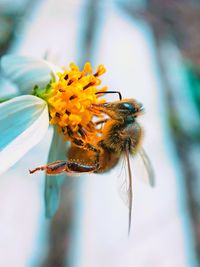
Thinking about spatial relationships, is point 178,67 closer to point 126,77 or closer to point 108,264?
point 126,77

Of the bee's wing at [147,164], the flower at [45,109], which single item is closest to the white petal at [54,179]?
the flower at [45,109]

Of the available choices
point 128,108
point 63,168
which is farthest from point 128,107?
point 63,168

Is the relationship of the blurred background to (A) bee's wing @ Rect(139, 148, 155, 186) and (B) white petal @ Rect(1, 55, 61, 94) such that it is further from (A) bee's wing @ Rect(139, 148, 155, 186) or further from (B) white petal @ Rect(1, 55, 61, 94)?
(B) white petal @ Rect(1, 55, 61, 94)

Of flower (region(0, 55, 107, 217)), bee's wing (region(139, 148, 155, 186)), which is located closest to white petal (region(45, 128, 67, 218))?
flower (region(0, 55, 107, 217))

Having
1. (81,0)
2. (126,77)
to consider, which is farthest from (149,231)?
(81,0)

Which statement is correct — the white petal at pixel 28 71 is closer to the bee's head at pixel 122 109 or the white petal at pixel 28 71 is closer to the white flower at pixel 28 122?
the white flower at pixel 28 122

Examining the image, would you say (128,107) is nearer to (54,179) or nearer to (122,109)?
(122,109)
